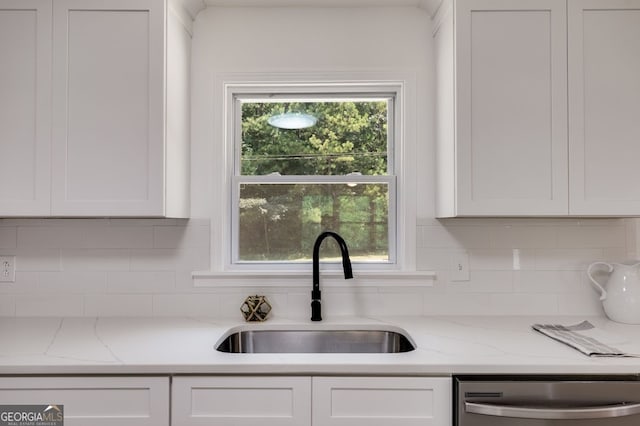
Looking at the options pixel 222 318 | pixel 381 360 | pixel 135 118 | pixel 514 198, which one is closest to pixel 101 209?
pixel 135 118

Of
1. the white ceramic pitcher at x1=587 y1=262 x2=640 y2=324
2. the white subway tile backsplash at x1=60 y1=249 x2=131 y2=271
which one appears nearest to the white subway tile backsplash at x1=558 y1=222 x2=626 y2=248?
the white ceramic pitcher at x1=587 y1=262 x2=640 y2=324

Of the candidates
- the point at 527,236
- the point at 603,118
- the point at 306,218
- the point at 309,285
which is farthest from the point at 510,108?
the point at 309,285

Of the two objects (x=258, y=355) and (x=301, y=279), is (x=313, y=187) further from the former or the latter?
(x=258, y=355)

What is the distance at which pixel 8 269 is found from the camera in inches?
73.4

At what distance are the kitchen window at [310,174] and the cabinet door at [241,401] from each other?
30.3 inches

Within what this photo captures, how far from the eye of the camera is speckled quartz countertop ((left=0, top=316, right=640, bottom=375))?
4.05ft

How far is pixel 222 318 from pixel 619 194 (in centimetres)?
175

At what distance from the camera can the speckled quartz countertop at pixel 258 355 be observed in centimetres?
123

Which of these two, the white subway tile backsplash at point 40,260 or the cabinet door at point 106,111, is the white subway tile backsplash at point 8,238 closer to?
the white subway tile backsplash at point 40,260

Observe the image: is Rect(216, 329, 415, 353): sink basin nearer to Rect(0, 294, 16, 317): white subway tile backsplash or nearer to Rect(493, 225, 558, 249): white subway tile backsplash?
Rect(493, 225, 558, 249): white subway tile backsplash

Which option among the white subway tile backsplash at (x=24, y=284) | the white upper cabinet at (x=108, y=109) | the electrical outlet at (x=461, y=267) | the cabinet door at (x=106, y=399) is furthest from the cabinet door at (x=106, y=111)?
the electrical outlet at (x=461, y=267)

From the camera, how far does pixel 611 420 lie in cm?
123

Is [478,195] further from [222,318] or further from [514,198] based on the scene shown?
[222,318]

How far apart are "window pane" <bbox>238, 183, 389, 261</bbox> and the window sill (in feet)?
0.41
